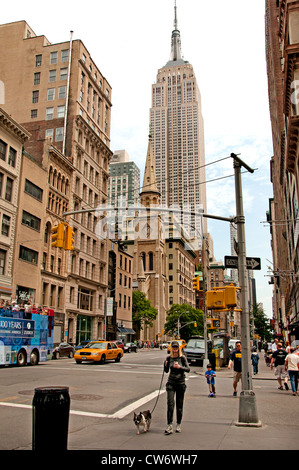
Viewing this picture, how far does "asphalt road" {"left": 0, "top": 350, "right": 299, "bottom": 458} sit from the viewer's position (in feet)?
23.4

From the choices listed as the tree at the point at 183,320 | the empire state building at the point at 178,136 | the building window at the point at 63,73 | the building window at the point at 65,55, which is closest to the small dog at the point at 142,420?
the building window at the point at 63,73

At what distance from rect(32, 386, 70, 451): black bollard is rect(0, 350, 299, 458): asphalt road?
100mm

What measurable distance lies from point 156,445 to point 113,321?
59.3 meters

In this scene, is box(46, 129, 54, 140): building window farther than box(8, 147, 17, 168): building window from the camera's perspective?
Yes

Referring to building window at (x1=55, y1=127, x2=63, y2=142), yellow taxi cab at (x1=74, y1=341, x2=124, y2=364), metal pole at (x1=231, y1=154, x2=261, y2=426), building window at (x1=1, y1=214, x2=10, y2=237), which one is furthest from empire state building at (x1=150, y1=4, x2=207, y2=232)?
metal pole at (x1=231, y1=154, x2=261, y2=426)

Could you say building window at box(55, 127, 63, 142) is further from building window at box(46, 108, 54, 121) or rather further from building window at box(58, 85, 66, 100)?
building window at box(58, 85, 66, 100)

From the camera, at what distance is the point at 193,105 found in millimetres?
190875

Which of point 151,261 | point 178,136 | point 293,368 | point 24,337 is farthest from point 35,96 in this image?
point 178,136

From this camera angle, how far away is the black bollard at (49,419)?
18.3 ft

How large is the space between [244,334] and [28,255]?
33.2 meters

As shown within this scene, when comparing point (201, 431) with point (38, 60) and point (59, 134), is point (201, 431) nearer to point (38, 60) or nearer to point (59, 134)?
point (59, 134)

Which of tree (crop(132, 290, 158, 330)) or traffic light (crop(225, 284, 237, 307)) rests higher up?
tree (crop(132, 290, 158, 330))

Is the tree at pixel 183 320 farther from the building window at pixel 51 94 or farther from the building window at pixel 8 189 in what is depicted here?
the building window at pixel 8 189
